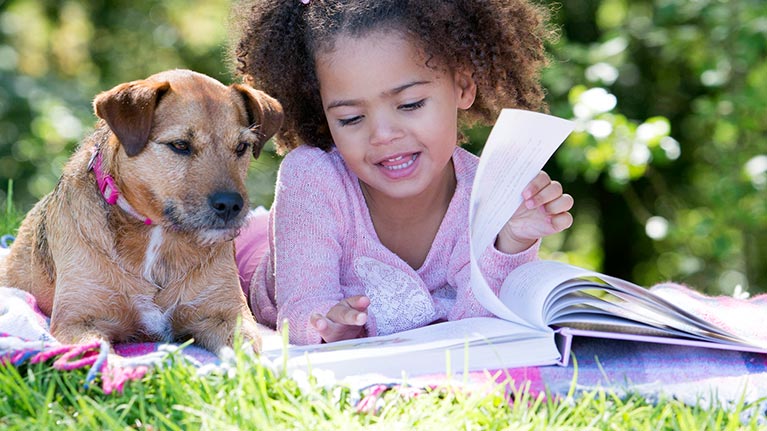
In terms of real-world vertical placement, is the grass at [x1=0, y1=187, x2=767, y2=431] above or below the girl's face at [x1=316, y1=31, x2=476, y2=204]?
below

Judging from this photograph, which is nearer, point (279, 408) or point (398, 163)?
point (279, 408)

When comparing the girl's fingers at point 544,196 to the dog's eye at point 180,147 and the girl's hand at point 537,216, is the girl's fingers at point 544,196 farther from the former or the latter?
the dog's eye at point 180,147

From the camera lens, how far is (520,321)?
2.65 metres

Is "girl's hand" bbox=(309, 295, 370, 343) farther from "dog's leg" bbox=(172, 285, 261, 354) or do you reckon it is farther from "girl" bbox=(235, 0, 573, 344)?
"dog's leg" bbox=(172, 285, 261, 354)

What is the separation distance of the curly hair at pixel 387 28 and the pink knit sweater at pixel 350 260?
32 cm

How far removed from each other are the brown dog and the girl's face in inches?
13.2

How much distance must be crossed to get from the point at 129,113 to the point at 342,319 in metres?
0.90

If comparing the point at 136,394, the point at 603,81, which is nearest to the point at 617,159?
the point at 603,81

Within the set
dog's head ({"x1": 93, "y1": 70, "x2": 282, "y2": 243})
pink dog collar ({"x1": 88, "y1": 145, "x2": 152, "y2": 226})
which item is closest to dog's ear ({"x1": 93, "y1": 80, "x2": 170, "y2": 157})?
dog's head ({"x1": 93, "y1": 70, "x2": 282, "y2": 243})

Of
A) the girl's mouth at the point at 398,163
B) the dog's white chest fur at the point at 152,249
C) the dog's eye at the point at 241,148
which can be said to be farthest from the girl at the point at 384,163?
the dog's white chest fur at the point at 152,249

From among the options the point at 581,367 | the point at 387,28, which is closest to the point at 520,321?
the point at 581,367

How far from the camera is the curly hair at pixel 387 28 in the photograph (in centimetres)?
338

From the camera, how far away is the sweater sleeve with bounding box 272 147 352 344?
320 cm

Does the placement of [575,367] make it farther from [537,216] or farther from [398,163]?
[398,163]
